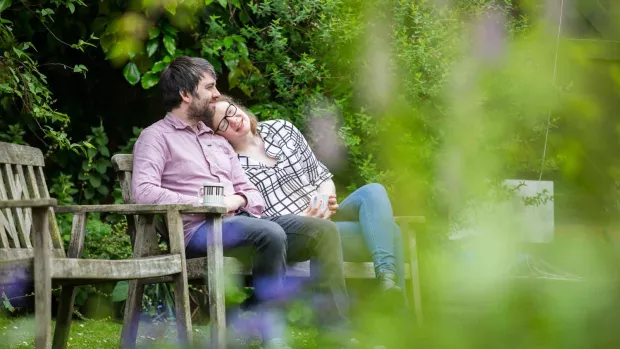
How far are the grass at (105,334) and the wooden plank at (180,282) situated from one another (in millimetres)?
460

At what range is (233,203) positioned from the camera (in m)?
3.10

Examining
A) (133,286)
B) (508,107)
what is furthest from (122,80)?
(508,107)

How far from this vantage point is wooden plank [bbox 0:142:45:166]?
8.77 feet

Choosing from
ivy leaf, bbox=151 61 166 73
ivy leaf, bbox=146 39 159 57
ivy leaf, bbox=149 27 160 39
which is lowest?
ivy leaf, bbox=151 61 166 73

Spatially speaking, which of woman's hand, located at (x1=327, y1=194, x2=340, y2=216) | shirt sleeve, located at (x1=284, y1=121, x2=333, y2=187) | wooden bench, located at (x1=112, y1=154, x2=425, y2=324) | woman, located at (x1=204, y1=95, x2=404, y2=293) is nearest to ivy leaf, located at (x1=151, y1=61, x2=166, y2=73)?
woman, located at (x1=204, y1=95, x2=404, y2=293)

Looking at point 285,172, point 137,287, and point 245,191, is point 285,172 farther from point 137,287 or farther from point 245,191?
point 137,287

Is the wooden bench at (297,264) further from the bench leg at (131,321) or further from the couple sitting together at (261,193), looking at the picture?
the bench leg at (131,321)

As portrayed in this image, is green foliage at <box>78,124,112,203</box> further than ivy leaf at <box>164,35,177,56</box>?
Yes

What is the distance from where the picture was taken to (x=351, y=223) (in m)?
3.47

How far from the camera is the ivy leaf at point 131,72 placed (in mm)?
4080

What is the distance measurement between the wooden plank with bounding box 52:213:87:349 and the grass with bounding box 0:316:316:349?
47cm

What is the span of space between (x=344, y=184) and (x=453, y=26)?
2777 millimetres

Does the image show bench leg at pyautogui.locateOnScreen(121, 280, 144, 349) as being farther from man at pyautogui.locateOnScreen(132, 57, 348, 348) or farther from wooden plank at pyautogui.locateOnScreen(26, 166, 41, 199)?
wooden plank at pyautogui.locateOnScreen(26, 166, 41, 199)

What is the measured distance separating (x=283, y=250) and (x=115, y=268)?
0.68 meters
